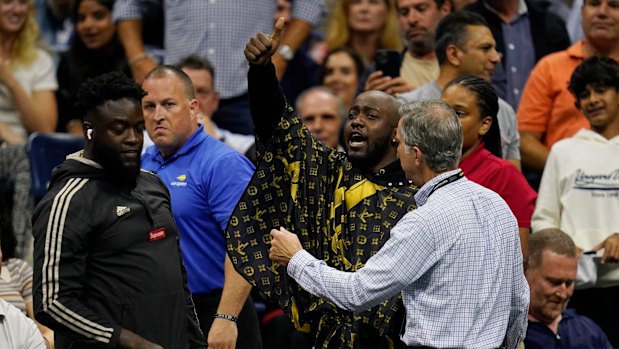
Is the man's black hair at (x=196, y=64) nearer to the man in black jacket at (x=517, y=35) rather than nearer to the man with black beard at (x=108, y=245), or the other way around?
the man in black jacket at (x=517, y=35)

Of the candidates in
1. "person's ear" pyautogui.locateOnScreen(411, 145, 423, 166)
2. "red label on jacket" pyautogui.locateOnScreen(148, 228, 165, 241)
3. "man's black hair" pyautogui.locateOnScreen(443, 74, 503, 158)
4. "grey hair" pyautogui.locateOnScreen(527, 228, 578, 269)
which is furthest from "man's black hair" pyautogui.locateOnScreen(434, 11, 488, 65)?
"red label on jacket" pyautogui.locateOnScreen(148, 228, 165, 241)

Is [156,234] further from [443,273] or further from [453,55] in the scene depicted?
[453,55]

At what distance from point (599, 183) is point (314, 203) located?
2187mm

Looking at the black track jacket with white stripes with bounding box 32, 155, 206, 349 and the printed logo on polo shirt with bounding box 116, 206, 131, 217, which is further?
the printed logo on polo shirt with bounding box 116, 206, 131, 217

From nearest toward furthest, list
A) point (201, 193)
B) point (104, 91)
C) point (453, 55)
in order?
point (104, 91)
point (201, 193)
point (453, 55)

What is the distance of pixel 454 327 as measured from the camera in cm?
509

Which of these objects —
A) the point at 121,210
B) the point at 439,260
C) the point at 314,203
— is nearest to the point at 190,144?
the point at 314,203

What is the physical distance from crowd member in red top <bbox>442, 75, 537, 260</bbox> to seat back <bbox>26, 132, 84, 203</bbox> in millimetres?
2952

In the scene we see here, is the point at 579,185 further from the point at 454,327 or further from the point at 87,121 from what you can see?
the point at 87,121

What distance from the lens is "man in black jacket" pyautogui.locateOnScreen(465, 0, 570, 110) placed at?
8.52 metres

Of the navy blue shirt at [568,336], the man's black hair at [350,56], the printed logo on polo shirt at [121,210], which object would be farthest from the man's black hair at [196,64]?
the printed logo on polo shirt at [121,210]

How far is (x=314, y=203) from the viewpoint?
586 cm

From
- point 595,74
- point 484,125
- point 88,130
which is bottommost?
point 484,125

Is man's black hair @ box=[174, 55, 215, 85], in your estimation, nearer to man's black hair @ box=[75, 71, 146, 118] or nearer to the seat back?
the seat back
